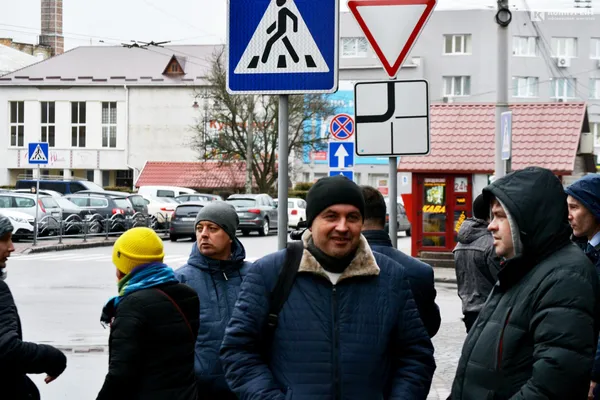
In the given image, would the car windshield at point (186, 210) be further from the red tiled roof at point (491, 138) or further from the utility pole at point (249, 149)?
the utility pole at point (249, 149)

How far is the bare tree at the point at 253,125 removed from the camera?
5997 centimetres

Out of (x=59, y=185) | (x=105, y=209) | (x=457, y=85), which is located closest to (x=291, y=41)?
(x=105, y=209)

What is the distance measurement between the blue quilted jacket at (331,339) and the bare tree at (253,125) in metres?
54.9

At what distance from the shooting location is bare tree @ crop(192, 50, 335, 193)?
59969mm

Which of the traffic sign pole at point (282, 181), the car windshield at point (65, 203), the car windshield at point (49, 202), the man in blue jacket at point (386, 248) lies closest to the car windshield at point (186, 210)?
the car windshield at point (65, 203)

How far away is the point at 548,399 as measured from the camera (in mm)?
3303

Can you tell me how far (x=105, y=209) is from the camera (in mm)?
38781

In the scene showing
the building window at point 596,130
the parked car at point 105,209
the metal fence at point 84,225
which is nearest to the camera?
the metal fence at point 84,225

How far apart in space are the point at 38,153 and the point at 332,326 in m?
27.0

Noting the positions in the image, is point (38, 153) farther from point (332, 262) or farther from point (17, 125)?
point (17, 125)

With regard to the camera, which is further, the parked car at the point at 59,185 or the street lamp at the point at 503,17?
the parked car at the point at 59,185

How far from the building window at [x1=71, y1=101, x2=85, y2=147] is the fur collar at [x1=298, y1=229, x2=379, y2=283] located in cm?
6935

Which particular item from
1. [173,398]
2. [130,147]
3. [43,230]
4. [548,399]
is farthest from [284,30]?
[130,147]

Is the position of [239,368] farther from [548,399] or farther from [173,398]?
[548,399]
